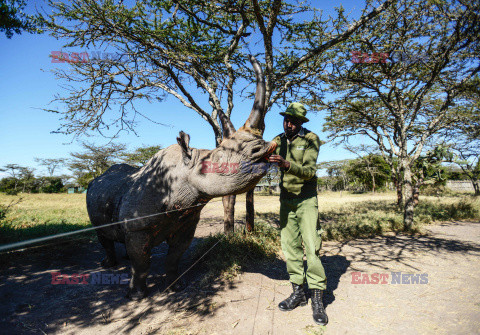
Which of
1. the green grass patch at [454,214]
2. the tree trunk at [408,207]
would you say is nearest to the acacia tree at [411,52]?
the tree trunk at [408,207]

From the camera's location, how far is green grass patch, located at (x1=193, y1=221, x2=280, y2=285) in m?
3.65

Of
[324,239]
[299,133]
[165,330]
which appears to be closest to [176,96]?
[299,133]

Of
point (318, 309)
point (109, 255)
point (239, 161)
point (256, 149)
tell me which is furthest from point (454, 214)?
point (109, 255)

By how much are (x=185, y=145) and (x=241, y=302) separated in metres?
2.05

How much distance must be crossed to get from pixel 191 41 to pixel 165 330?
5.42m

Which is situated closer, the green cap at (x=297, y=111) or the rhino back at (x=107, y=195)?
the green cap at (x=297, y=111)

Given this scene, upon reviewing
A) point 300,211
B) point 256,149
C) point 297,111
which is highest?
point 297,111

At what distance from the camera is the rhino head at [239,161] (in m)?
2.15

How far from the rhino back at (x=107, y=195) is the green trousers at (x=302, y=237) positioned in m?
2.23

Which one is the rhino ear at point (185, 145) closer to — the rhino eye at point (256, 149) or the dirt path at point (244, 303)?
the rhino eye at point (256, 149)

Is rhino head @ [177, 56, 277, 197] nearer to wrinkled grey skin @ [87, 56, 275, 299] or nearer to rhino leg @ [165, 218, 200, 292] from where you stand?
wrinkled grey skin @ [87, 56, 275, 299]

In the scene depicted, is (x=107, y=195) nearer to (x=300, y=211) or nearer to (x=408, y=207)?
(x=300, y=211)

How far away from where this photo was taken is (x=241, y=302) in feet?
9.47

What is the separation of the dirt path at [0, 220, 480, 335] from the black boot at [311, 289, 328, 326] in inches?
3.0
